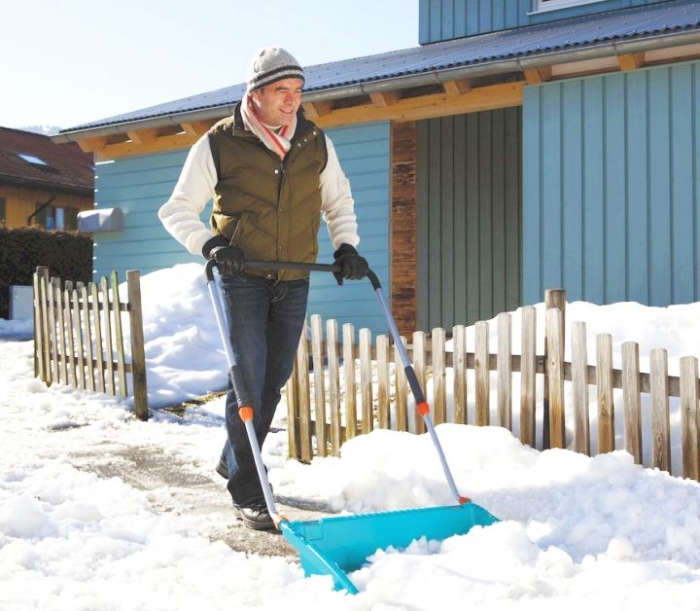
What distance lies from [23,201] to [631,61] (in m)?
21.2

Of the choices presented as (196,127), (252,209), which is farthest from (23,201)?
(252,209)

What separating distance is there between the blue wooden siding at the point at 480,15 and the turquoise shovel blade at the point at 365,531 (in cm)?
887

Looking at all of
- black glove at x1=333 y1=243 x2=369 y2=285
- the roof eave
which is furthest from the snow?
the roof eave

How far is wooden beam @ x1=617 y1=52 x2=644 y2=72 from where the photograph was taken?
776 centimetres

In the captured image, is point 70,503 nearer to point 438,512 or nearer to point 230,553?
point 230,553

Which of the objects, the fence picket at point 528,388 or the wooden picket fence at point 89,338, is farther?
the wooden picket fence at point 89,338

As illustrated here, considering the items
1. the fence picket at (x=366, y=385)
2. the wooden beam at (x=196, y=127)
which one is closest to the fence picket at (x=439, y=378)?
the fence picket at (x=366, y=385)

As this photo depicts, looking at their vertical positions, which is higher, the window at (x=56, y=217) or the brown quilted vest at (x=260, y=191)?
the window at (x=56, y=217)

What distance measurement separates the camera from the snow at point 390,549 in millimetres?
2838

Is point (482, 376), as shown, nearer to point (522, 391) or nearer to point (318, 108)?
point (522, 391)

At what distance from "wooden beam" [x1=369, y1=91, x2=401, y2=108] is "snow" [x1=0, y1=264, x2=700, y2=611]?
419 cm

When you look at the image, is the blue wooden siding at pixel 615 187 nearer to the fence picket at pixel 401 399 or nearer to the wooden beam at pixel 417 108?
the wooden beam at pixel 417 108

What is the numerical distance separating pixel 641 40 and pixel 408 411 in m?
4.16

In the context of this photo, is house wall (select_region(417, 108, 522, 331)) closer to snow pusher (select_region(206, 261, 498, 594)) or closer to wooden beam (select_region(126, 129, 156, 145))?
wooden beam (select_region(126, 129, 156, 145))
